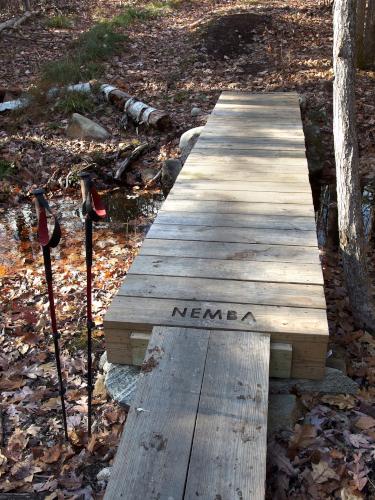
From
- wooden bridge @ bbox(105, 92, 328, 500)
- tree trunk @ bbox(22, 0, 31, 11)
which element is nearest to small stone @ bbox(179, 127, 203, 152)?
wooden bridge @ bbox(105, 92, 328, 500)

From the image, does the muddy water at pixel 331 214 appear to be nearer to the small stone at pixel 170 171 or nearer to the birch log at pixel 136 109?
the small stone at pixel 170 171

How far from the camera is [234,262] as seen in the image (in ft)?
12.6

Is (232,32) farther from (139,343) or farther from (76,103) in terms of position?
(139,343)

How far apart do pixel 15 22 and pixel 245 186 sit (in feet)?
46.7

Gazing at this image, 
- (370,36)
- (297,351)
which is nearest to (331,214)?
(297,351)

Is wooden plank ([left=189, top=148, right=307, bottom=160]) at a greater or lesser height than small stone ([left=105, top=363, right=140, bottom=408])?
greater

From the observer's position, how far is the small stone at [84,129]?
926 centimetres

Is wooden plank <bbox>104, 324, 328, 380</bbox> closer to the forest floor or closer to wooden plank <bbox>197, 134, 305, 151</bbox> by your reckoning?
the forest floor

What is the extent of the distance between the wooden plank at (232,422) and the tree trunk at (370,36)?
9278 millimetres

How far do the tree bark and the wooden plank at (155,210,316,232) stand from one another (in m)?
0.35

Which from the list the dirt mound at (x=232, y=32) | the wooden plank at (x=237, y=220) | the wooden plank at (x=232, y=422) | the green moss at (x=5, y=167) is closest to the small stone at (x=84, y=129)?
the green moss at (x=5, y=167)

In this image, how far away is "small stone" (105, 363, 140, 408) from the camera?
318cm

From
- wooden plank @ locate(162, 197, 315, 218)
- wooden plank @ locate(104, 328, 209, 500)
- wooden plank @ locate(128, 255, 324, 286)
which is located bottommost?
wooden plank @ locate(162, 197, 315, 218)

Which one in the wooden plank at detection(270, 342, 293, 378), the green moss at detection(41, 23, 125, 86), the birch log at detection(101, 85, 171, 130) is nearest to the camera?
the wooden plank at detection(270, 342, 293, 378)
